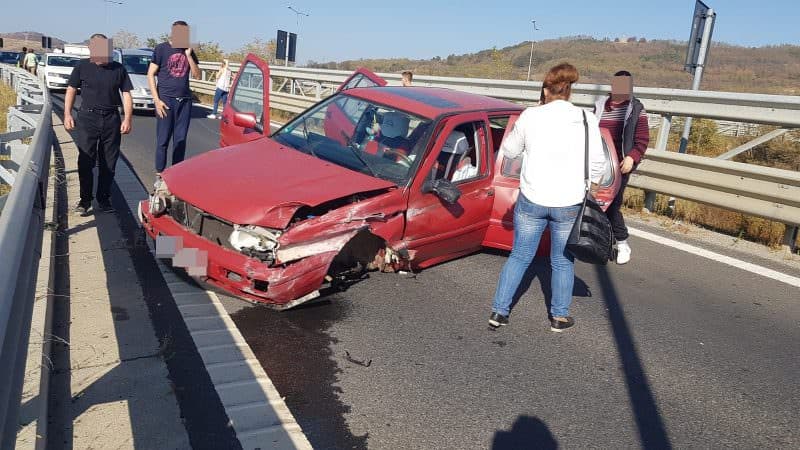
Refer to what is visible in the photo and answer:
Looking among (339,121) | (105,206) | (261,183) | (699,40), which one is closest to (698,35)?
(699,40)

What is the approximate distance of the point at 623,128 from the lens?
6.09 metres

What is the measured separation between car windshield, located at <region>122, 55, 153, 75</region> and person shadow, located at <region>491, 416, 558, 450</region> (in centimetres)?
1716

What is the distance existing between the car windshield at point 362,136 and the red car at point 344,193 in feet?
0.04

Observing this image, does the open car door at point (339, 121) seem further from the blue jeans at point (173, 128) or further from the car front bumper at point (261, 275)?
the blue jeans at point (173, 128)

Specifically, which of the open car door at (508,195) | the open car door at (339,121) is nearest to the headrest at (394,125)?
the open car door at (339,121)

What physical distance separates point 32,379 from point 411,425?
1754 mm

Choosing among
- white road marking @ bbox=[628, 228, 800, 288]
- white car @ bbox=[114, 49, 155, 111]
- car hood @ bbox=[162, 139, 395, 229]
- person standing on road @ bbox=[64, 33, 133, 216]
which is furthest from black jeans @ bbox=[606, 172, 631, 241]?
white car @ bbox=[114, 49, 155, 111]

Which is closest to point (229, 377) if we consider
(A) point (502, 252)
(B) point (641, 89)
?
(A) point (502, 252)

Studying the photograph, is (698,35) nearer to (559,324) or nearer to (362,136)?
(362,136)

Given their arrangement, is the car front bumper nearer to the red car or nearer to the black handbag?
the red car

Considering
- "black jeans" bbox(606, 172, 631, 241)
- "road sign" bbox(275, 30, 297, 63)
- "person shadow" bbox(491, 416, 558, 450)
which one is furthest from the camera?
"road sign" bbox(275, 30, 297, 63)

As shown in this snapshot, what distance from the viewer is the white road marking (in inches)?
236

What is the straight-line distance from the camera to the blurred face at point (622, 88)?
5973 millimetres

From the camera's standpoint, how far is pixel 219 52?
3959 centimetres
